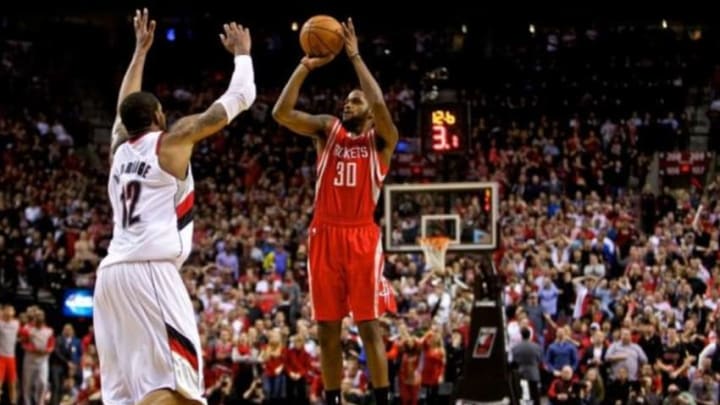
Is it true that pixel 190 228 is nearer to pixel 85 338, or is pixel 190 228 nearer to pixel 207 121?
pixel 207 121

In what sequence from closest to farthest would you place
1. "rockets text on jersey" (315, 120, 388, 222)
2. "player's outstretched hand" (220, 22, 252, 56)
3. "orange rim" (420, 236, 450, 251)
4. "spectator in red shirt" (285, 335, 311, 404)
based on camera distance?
1. "player's outstretched hand" (220, 22, 252, 56)
2. "rockets text on jersey" (315, 120, 388, 222)
3. "orange rim" (420, 236, 450, 251)
4. "spectator in red shirt" (285, 335, 311, 404)

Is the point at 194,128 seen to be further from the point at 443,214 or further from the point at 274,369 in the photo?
the point at 274,369

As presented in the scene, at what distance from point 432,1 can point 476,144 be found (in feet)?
22.9

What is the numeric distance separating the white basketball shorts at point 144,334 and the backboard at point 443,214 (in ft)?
33.0

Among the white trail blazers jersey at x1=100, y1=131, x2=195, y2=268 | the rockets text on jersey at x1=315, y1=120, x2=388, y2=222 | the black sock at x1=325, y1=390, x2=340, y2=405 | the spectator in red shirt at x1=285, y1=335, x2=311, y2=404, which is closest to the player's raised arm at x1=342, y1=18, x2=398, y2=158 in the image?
the rockets text on jersey at x1=315, y1=120, x2=388, y2=222

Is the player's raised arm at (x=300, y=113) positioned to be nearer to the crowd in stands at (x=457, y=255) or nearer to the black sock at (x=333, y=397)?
the black sock at (x=333, y=397)

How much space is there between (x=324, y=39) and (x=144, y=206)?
216 centimetres

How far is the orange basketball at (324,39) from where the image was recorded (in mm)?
8648

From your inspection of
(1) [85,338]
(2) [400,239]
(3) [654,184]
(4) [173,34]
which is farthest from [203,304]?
(4) [173,34]

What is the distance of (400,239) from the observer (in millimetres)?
18125

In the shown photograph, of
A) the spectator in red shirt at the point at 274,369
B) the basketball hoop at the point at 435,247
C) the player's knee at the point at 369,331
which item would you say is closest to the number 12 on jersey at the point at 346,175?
the player's knee at the point at 369,331

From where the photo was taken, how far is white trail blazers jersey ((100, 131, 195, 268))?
6992 mm

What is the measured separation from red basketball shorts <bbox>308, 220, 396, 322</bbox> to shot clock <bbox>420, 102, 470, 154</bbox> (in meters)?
10.4

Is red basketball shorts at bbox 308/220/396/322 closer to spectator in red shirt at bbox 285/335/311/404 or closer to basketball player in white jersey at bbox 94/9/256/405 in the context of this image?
basketball player in white jersey at bbox 94/9/256/405
